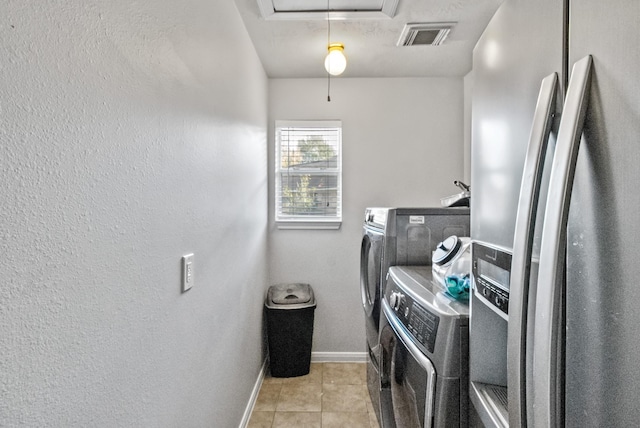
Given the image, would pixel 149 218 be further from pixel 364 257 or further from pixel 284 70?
pixel 284 70

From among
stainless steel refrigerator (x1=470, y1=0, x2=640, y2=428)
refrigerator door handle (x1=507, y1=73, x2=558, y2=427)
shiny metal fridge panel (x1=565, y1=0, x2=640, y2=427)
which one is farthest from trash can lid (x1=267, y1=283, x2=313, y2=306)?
shiny metal fridge panel (x1=565, y1=0, x2=640, y2=427)

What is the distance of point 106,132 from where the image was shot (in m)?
0.81

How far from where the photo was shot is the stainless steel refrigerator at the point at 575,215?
44 centimetres

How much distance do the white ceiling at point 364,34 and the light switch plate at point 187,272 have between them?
A: 1.47 m

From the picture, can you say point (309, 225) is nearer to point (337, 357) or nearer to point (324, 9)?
point (337, 357)

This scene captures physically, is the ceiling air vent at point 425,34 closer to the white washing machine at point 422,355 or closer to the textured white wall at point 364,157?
the textured white wall at point 364,157

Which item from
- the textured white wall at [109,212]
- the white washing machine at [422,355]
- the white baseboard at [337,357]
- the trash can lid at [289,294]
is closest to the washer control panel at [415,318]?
the white washing machine at [422,355]

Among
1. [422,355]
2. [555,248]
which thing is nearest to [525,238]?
[555,248]

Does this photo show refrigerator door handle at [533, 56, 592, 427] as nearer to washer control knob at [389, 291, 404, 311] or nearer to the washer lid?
washer control knob at [389, 291, 404, 311]

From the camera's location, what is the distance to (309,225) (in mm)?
3197

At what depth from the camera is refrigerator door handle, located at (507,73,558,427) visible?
60 centimetres

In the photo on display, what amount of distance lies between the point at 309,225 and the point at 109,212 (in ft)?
7.92

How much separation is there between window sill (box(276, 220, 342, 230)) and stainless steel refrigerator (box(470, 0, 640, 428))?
2.45 meters

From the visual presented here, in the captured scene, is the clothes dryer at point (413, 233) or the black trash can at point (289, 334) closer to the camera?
the clothes dryer at point (413, 233)
